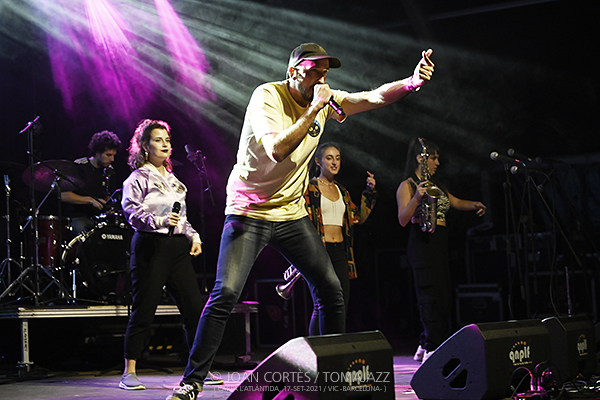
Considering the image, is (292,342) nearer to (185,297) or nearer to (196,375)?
(196,375)

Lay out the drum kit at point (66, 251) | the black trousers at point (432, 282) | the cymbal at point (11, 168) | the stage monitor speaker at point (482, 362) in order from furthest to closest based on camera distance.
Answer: the cymbal at point (11, 168) < the drum kit at point (66, 251) < the black trousers at point (432, 282) < the stage monitor speaker at point (482, 362)

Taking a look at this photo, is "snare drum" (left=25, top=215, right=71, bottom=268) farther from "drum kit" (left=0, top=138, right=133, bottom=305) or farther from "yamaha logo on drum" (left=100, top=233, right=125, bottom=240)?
"yamaha logo on drum" (left=100, top=233, right=125, bottom=240)

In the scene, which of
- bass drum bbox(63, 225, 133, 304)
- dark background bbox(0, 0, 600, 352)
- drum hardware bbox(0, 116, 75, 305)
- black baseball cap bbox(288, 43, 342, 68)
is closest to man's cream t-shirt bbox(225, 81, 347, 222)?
black baseball cap bbox(288, 43, 342, 68)

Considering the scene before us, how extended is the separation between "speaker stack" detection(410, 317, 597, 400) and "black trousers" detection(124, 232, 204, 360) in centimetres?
183

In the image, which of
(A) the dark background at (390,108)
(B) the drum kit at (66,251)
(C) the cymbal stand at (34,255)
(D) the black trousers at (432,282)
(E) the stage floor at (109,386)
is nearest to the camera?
(E) the stage floor at (109,386)

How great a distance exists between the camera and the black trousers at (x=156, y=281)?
4508mm

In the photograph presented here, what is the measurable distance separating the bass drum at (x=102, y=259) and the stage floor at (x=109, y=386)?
3.26ft

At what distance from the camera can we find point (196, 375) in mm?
3215

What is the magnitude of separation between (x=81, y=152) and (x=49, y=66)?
1144 mm

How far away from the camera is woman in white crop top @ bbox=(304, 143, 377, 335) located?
5379 millimetres

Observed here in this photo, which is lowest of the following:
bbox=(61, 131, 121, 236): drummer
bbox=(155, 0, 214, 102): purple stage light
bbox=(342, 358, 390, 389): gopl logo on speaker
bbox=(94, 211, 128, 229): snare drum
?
bbox=(342, 358, 390, 389): gopl logo on speaker

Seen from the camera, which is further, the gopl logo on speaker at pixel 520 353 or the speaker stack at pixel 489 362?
the gopl logo on speaker at pixel 520 353

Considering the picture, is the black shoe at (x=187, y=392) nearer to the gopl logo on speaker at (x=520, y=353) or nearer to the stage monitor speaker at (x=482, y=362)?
the stage monitor speaker at (x=482, y=362)

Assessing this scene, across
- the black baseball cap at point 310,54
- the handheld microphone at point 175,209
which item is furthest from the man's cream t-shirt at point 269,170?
the handheld microphone at point 175,209
